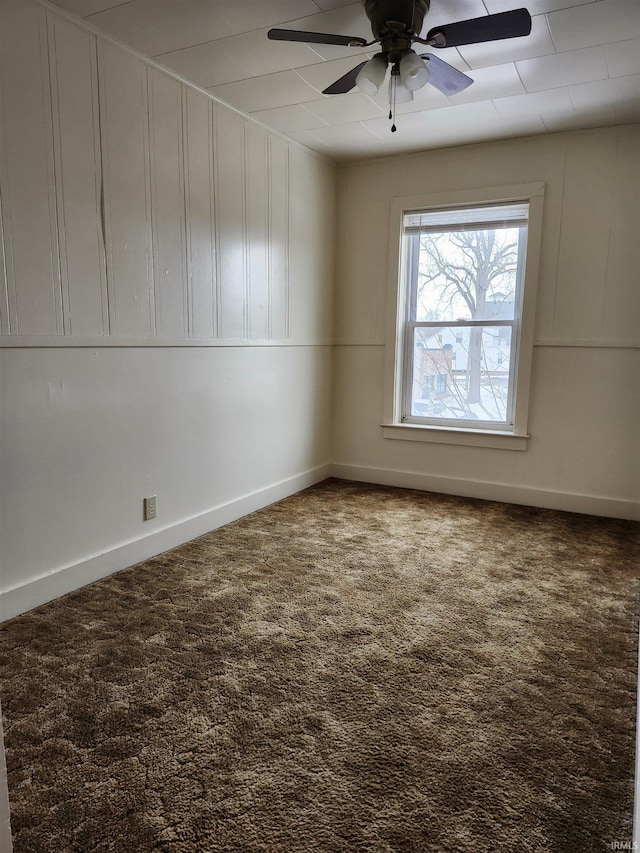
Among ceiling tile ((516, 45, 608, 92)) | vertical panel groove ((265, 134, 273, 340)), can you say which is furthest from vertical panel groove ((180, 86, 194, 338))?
ceiling tile ((516, 45, 608, 92))

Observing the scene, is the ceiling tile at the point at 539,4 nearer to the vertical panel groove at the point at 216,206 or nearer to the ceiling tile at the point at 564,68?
the ceiling tile at the point at 564,68

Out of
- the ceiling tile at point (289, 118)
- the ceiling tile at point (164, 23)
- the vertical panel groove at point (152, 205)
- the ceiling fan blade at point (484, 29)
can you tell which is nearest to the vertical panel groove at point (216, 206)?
the ceiling tile at point (289, 118)

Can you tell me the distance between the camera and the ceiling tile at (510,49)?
7.95ft

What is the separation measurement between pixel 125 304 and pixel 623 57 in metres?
2.56

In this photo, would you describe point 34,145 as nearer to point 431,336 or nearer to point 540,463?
point 431,336

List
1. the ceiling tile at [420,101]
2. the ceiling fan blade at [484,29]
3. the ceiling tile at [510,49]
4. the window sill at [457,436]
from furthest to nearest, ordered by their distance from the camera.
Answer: the window sill at [457,436] < the ceiling tile at [420,101] < the ceiling tile at [510,49] < the ceiling fan blade at [484,29]

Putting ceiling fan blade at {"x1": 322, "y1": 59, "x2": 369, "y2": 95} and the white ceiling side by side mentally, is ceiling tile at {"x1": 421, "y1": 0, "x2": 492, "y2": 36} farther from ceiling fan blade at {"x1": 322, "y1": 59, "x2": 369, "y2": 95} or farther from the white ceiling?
ceiling fan blade at {"x1": 322, "y1": 59, "x2": 369, "y2": 95}

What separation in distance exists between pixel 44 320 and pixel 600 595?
106 inches

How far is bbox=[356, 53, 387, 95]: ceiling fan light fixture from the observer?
222 centimetres

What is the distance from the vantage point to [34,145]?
2.22 metres

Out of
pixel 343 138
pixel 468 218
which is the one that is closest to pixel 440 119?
pixel 343 138

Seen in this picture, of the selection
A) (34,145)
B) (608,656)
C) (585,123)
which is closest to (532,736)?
(608,656)

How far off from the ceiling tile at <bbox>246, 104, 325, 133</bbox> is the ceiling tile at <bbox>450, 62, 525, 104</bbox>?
84cm

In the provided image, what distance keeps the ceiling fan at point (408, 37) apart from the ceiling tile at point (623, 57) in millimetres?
751
